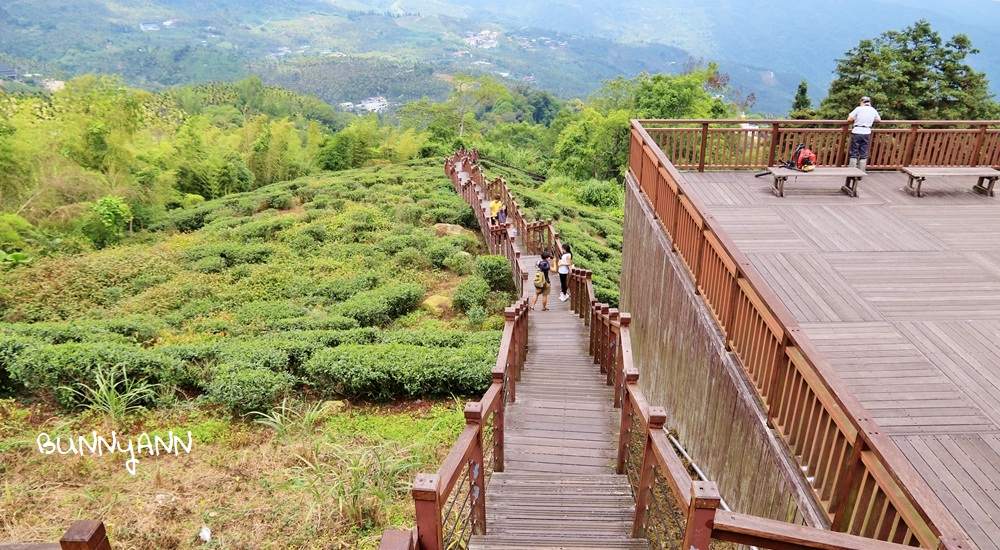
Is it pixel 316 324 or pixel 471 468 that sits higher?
pixel 471 468

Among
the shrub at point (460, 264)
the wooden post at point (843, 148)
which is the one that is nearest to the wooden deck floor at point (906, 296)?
the wooden post at point (843, 148)

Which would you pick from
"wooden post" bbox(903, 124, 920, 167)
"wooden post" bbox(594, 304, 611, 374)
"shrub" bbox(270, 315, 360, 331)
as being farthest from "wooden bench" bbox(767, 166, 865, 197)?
"shrub" bbox(270, 315, 360, 331)

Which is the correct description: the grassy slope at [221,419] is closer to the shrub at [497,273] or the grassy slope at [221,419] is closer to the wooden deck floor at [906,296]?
the shrub at [497,273]

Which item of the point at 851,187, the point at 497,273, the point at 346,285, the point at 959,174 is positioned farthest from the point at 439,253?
the point at 959,174

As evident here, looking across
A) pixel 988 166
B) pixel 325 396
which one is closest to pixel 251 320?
pixel 325 396

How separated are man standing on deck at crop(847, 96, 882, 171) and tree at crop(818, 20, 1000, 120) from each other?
60.3ft

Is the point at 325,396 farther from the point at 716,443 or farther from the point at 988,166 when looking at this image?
the point at 988,166

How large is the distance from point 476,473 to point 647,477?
1172mm

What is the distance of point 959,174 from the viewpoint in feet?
29.5

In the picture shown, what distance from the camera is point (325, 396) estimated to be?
8.58 metres

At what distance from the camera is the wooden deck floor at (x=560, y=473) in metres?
4.42

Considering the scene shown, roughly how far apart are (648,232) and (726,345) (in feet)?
11.4

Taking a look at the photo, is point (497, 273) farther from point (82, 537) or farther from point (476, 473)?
point (82, 537)

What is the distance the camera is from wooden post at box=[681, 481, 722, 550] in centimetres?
242
